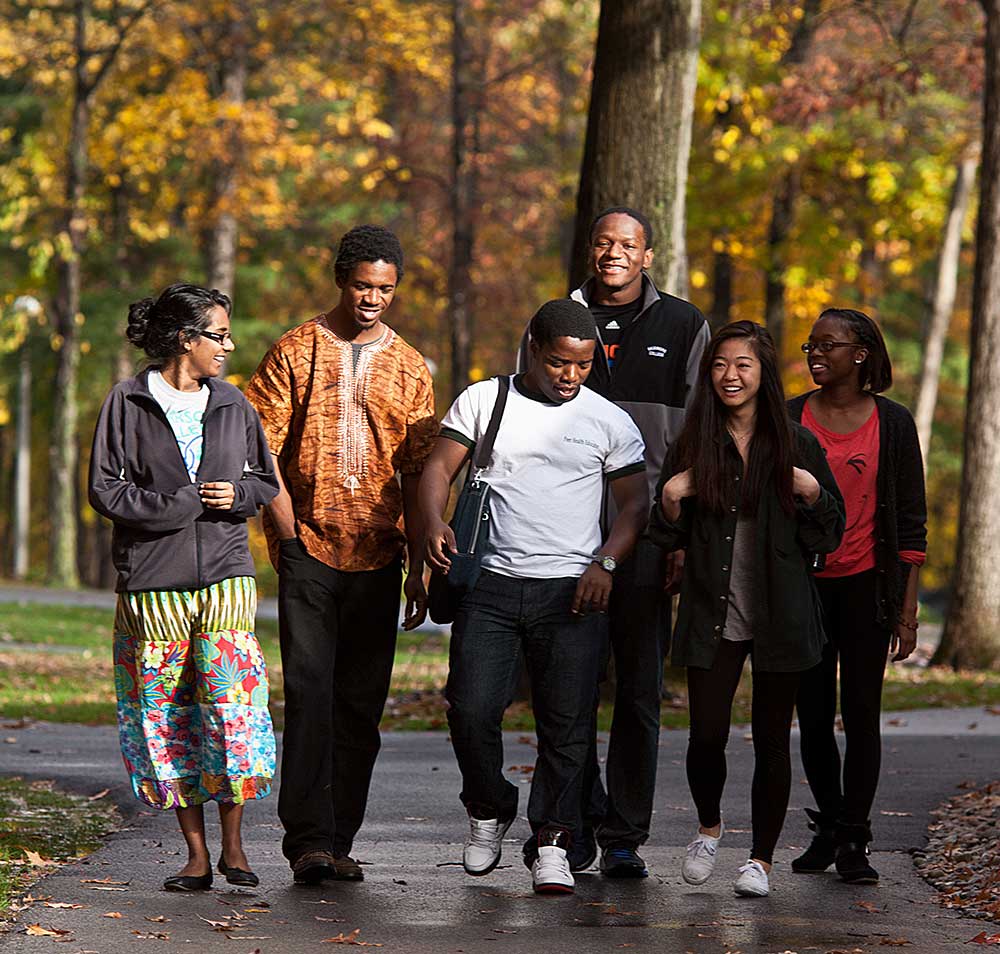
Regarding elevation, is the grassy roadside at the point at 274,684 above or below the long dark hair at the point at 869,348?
below

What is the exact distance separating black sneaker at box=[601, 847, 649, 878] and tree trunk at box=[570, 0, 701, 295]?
6137 mm

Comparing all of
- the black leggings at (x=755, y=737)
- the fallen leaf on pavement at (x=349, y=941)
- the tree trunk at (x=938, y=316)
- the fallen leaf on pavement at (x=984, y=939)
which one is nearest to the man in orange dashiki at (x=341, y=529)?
the fallen leaf on pavement at (x=349, y=941)

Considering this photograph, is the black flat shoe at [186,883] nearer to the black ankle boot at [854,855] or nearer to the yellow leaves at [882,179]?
the black ankle boot at [854,855]

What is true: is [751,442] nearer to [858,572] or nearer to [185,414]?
[858,572]

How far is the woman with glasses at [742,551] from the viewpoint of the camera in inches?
259

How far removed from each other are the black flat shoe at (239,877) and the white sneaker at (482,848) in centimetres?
72

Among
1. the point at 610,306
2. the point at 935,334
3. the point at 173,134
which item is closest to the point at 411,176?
the point at 173,134

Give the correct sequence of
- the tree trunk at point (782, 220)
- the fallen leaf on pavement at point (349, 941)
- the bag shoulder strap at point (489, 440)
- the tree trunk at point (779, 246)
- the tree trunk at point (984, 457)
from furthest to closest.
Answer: the tree trunk at point (779, 246)
the tree trunk at point (782, 220)
the tree trunk at point (984, 457)
the bag shoulder strap at point (489, 440)
the fallen leaf on pavement at point (349, 941)

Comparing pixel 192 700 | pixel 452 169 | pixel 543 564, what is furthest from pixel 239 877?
pixel 452 169

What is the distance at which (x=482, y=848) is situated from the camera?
6668 mm

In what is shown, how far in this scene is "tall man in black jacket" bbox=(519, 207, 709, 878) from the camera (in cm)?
684

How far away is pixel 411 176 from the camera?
30062mm

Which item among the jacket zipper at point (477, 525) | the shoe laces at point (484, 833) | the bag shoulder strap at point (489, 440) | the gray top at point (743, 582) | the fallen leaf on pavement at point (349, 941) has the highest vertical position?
the bag shoulder strap at point (489, 440)

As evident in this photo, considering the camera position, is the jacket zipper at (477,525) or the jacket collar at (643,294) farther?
the jacket collar at (643,294)
